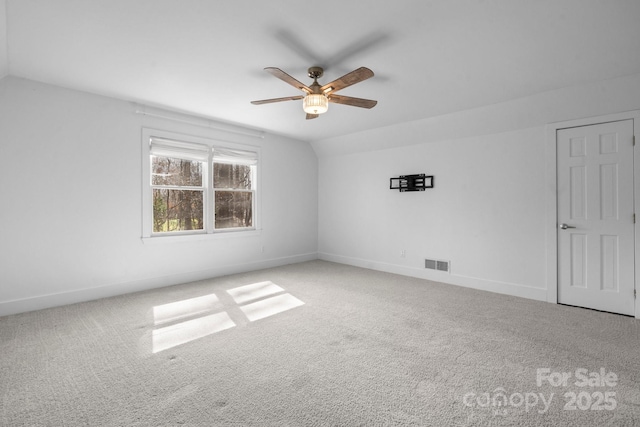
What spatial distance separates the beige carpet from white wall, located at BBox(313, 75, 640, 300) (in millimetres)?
795

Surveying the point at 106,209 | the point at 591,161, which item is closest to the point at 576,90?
the point at 591,161

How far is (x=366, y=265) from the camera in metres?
5.84

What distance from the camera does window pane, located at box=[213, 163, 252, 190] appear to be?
510 cm

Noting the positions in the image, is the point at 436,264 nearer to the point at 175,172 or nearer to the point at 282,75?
the point at 282,75

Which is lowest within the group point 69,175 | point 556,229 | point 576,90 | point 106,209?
point 556,229

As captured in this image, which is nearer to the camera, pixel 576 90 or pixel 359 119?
pixel 576 90

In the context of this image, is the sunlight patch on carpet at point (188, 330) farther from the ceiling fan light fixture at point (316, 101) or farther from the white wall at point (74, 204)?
the ceiling fan light fixture at point (316, 101)

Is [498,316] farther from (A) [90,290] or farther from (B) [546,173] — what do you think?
(A) [90,290]

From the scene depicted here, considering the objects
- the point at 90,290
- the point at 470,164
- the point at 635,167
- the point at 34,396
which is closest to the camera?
the point at 34,396

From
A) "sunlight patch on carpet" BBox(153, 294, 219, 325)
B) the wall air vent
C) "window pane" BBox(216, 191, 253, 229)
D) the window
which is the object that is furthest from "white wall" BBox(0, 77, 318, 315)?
the wall air vent

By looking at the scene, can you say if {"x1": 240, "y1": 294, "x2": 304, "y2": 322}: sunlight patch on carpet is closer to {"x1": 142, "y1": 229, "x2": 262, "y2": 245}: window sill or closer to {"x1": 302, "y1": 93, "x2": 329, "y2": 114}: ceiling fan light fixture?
{"x1": 142, "y1": 229, "x2": 262, "y2": 245}: window sill

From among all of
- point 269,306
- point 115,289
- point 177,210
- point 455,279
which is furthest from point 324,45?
point 115,289

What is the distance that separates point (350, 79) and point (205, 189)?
326cm

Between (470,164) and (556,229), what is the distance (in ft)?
4.59
